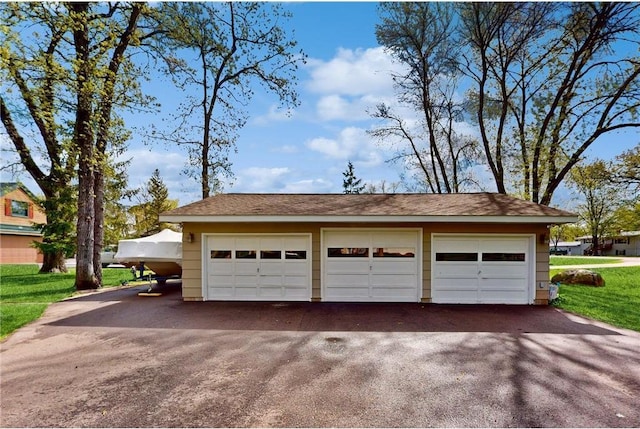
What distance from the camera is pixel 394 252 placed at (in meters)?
9.94

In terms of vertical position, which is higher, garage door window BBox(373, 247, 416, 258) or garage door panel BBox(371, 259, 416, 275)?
garage door window BBox(373, 247, 416, 258)

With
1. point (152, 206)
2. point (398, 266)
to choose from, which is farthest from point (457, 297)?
point (152, 206)

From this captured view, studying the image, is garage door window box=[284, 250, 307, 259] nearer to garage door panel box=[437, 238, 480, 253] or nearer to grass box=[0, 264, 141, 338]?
garage door panel box=[437, 238, 480, 253]

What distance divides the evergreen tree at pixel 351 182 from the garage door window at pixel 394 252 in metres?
29.9

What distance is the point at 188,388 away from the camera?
14.1 feet

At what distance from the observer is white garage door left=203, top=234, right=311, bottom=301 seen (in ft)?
32.7

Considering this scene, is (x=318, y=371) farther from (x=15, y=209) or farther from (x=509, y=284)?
(x=15, y=209)

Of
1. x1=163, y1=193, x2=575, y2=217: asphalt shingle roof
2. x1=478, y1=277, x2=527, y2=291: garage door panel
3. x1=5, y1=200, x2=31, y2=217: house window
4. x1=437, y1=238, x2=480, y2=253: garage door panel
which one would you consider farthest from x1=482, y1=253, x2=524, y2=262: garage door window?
x1=5, y1=200, x2=31, y2=217: house window

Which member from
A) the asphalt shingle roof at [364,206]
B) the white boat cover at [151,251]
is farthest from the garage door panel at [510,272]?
the white boat cover at [151,251]

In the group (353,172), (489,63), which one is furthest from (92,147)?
(353,172)

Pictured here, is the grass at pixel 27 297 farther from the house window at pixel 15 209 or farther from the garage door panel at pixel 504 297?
the house window at pixel 15 209

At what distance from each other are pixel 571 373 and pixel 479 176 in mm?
18820

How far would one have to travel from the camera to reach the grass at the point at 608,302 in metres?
8.20

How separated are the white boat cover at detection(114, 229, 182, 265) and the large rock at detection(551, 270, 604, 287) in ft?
A: 46.0
